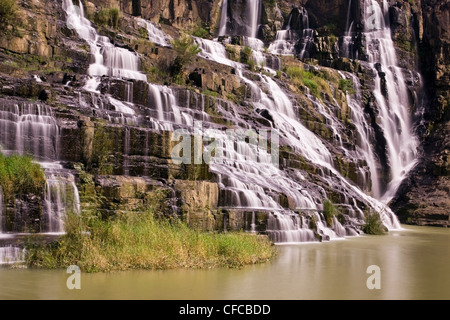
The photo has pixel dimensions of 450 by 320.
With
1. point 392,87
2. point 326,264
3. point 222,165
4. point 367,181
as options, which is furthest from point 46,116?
point 392,87

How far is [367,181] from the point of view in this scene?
2750 centimetres

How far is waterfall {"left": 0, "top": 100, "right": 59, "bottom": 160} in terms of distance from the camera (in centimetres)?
1451

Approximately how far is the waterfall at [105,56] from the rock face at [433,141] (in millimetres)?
17711

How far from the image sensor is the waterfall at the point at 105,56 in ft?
79.6

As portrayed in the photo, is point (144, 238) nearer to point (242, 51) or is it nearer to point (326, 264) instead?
point (326, 264)

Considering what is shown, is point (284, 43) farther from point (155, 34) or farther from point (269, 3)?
point (155, 34)

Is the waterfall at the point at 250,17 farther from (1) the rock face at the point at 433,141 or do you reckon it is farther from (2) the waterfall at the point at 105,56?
(2) the waterfall at the point at 105,56

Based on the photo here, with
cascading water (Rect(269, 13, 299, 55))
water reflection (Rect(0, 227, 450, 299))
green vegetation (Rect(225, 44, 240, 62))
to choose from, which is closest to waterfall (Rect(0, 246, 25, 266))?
water reflection (Rect(0, 227, 450, 299))

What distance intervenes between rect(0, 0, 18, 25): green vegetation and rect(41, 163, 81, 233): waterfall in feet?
43.0

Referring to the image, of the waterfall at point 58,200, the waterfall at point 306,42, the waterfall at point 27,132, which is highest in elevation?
the waterfall at point 306,42

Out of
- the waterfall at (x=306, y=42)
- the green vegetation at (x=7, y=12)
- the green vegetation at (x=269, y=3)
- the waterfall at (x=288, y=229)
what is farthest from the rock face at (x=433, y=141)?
the green vegetation at (x=7, y=12)

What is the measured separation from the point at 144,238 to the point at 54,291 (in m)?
2.65

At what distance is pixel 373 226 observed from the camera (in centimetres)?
1989

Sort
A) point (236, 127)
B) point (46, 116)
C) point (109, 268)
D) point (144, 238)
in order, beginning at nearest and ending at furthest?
point (109, 268), point (144, 238), point (46, 116), point (236, 127)
